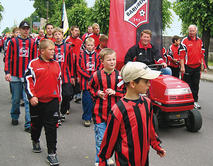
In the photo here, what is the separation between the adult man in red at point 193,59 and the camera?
8.35 metres

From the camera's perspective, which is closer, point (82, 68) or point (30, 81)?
point (30, 81)

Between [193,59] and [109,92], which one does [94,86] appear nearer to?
[109,92]

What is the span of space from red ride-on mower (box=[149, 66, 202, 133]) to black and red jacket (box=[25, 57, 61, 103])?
6.94ft

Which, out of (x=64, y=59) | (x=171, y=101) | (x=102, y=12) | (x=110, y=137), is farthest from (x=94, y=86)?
(x=102, y=12)

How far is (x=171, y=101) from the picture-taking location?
5680 millimetres

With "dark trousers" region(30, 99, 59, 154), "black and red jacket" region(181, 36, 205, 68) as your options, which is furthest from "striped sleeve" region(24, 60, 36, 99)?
"black and red jacket" region(181, 36, 205, 68)

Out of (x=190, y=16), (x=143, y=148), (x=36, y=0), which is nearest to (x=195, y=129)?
(x=143, y=148)

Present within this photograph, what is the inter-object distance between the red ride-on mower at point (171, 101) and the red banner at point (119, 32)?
2.99 feet

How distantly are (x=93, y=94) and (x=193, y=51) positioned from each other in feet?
16.3

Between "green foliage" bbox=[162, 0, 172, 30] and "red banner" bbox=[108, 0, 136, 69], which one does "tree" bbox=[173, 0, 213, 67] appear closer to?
"green foliage" bbox=[162, 0, 172, 30]

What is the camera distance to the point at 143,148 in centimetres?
280

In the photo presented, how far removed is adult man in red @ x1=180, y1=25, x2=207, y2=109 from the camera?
8.35 m

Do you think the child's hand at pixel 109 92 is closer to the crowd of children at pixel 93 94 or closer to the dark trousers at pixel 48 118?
the crowd of children at pixel 93 94

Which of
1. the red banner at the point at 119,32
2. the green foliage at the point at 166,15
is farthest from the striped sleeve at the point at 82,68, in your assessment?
the green foliage at the point at 166,15
